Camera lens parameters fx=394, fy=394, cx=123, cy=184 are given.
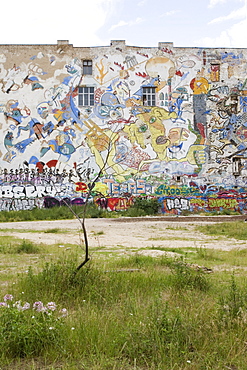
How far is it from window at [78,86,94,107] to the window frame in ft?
13.2

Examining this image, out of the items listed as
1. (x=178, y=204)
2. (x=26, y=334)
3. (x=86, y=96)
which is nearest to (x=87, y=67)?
(x=86, y=96)

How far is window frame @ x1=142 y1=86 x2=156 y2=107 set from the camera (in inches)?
1198

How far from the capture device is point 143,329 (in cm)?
416

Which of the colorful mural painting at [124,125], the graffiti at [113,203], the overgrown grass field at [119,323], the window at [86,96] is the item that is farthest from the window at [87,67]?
the overgrown grass field at [119,323]

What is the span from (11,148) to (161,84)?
12442mm

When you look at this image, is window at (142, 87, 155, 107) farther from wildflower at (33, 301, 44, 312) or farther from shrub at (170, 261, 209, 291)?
wildflower at (33, 301, 44, 312)

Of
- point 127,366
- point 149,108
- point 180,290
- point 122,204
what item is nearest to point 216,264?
point 180,290

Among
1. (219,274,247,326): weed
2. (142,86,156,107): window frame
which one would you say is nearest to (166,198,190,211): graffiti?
(142,86,156,107): window frame

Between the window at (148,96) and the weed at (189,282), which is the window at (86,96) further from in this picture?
the weed at (189,282)

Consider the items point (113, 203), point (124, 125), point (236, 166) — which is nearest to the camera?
point (113, 203)

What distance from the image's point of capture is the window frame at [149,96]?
30.4 m

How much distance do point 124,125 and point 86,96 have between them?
371cm

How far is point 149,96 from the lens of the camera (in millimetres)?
30500

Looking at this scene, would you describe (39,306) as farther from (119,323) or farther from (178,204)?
(178,204)
